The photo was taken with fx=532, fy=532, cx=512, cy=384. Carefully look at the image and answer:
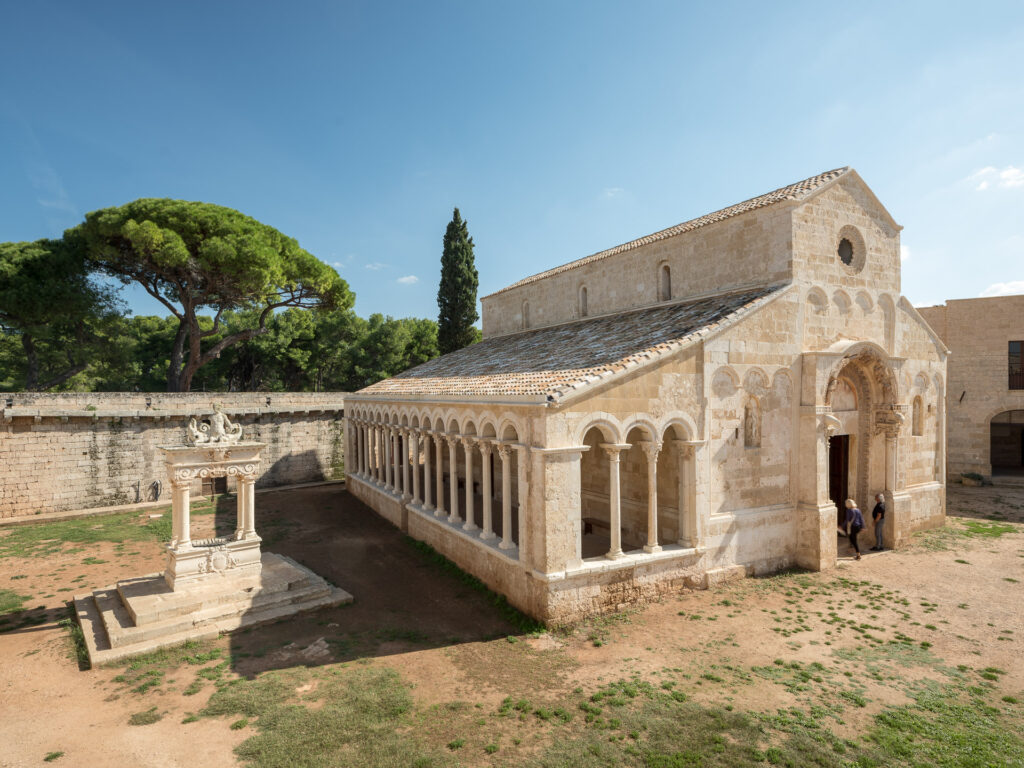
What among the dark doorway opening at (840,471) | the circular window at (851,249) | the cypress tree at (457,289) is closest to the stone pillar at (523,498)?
the dark doorway opening at (840,471)

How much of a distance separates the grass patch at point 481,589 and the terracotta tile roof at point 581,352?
4.72 m

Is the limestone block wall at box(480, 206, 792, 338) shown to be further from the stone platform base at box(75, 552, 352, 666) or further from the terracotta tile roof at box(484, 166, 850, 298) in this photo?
the stone platform base at box(75, 552, 352, 666)

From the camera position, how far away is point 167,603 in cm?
1145

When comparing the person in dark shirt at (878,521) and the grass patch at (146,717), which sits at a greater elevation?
the person in dark shirt at (878,521)

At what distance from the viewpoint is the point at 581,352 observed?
590 inches

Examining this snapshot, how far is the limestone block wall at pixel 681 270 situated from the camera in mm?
14938

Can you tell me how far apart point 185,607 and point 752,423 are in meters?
14.1

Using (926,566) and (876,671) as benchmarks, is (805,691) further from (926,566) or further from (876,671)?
(926,566)

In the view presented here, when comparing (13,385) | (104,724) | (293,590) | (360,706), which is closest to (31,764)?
(104,724)

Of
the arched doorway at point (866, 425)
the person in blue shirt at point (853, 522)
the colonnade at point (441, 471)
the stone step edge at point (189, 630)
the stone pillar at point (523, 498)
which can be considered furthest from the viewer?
the arched doorway at point (866, 425)

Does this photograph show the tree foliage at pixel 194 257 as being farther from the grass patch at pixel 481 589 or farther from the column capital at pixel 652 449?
the column capital at pixel 652 449

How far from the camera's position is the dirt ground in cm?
807

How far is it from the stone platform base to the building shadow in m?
0.50

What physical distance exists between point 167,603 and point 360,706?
5.96 m
